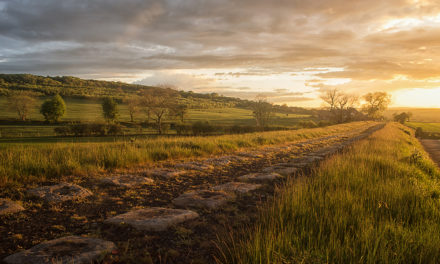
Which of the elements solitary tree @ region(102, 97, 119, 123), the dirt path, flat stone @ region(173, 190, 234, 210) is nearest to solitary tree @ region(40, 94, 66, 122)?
solitary tree @ region(102, 97, 119, 123)

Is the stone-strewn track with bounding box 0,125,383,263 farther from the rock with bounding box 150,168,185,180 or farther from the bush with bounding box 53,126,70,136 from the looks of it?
the bush with bounding box 53,126,70,136

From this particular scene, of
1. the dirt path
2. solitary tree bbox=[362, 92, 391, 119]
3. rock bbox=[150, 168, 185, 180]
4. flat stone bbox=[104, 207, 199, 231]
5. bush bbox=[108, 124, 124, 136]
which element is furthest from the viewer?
Result: solitary tree bbox=[362, 92, 391, 119]

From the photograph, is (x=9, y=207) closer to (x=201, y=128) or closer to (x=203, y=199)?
(x=203, y=199)

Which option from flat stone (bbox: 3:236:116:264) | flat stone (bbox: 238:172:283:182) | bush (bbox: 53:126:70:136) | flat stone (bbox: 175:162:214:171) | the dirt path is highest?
flat stone (bbox: 3:236:116:264)

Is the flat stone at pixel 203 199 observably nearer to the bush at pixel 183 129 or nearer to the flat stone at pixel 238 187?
the flat stone at pixel 238 187

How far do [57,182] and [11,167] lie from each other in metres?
0.95

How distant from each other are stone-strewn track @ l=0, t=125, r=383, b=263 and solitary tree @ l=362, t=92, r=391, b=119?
88.9 meters

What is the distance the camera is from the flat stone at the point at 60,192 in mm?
3225

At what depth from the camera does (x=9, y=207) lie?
2773 mm

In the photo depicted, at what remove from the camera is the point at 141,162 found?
609 cm

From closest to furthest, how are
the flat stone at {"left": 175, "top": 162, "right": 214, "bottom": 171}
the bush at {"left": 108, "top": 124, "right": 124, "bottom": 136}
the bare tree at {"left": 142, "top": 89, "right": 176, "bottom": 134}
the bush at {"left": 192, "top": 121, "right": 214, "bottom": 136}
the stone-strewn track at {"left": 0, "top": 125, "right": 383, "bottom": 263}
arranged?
the stone-strewn track at {"left": 0, "top": 125, "right": 383, "bottom": 263} → the flat stone at {"left": 175, "top": 162, "right": 214, "bottom": 171} → the bush at {"left": 192, "top": 121, "right": 214, "bottom": 136} → the bush at {"left": 108, "top": 124, "right": 124, "bottom": 136} → the bare tree at {"left": 142, "top": 89, "right": 176, "bottom": 134}

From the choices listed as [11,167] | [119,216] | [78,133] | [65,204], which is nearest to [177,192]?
[119,216]

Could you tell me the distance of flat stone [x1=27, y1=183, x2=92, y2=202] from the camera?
322 cm

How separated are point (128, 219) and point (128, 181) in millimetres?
1845
